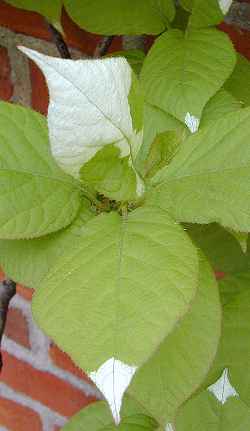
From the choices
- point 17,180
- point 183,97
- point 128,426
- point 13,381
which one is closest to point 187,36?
point 183,97

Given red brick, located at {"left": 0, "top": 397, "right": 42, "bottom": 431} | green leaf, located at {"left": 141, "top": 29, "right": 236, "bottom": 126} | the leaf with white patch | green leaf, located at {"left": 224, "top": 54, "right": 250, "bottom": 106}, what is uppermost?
green leaf, located at {"left": 141, "top": 29, "right": 236, "bottom": 126}

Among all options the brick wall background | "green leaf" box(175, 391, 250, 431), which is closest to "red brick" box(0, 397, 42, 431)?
the brick wall background

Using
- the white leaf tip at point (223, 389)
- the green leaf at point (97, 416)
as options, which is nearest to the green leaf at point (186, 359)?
the white leaf tip at point (223, 389)

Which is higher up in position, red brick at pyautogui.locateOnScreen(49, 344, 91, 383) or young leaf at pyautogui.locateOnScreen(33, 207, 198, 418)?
young leaf at pyautogui.locateOnScreen(33, 207, 198, 418)

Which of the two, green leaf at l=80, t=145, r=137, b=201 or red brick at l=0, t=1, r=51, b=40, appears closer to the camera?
green leaf at l=80, t=145, r=137, b=201

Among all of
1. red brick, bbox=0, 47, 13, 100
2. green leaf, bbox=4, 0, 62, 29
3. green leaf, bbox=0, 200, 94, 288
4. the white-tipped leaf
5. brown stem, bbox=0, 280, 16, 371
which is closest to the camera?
the white-tipped leaf

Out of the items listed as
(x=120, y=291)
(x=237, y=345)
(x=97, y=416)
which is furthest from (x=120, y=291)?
(x=97, y=416)

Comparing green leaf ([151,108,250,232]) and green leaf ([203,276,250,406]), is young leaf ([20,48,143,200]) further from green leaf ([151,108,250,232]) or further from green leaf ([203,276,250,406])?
green leaf ([203,276,250,406])
